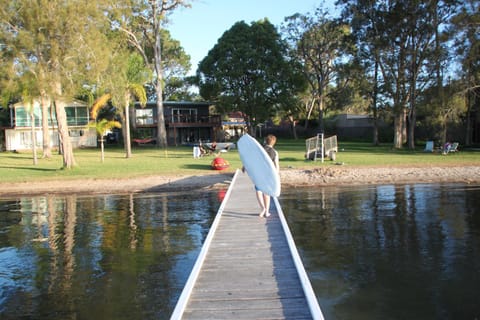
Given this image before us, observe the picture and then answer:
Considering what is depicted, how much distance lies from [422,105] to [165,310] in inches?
1128

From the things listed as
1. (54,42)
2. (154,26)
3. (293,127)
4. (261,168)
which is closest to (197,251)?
(261,168)

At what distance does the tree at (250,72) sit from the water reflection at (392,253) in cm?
3145

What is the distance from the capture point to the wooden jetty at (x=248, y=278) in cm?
562

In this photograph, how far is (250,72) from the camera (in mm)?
48531

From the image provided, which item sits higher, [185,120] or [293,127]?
[185,120]

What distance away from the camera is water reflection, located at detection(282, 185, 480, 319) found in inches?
295

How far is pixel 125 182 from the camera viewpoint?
73.7 feet

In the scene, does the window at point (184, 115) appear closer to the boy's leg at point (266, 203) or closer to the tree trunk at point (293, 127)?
the tree trunk at point (293, 127)

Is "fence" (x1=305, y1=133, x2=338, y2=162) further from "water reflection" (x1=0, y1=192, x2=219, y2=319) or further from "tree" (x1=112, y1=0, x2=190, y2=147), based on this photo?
"tree" (x1=112, y1=0, x2=190, y2=147)

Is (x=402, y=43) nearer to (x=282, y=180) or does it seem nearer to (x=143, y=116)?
(x=282, y=180)

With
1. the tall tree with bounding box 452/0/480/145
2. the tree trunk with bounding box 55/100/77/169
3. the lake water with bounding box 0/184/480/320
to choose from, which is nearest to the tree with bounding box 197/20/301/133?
the tall tree with bounding box 452/0/480/145

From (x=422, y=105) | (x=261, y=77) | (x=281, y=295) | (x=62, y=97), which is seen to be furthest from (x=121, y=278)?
(x=261, y=77)

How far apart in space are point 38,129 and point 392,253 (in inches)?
1704

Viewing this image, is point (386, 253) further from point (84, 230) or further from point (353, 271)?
point (84, 230)
